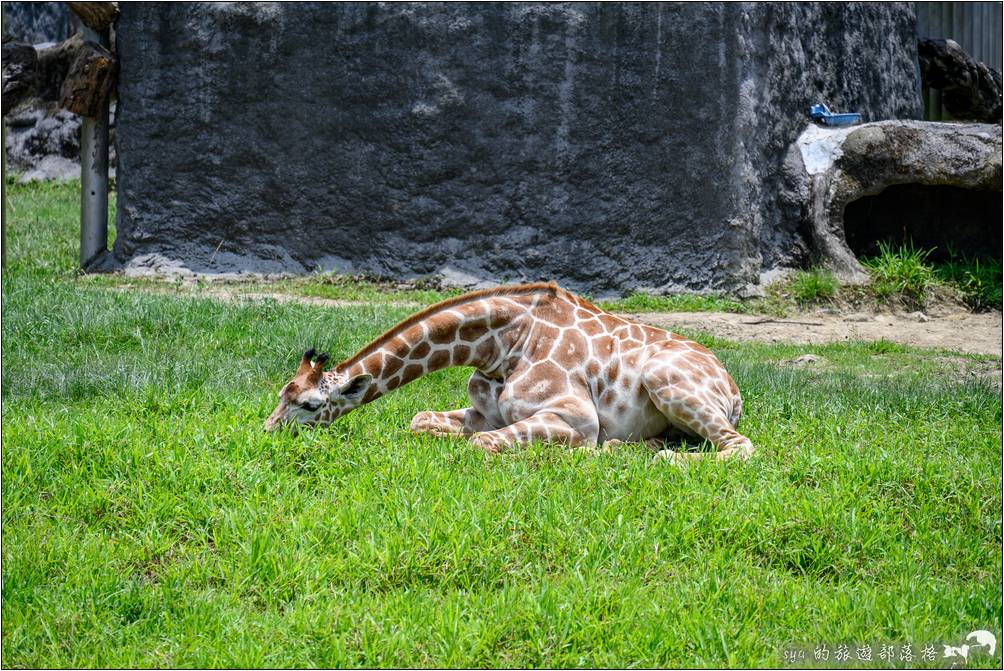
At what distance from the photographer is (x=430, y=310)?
593cm

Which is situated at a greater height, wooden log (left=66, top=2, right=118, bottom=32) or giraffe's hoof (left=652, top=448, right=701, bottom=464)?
wooden log (left=66, top=2, right=118, bottom=32)

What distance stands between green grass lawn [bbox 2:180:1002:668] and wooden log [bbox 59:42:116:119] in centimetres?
611

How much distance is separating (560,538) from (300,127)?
813 centimetres

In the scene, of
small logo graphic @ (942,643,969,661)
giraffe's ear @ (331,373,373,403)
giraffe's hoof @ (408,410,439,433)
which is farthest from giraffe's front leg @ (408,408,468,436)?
small logo graphic @ (942,643,969,661)

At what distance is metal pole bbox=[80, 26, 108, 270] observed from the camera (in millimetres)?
12180

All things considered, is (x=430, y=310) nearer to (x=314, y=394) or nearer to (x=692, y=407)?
(x=314, y=394)

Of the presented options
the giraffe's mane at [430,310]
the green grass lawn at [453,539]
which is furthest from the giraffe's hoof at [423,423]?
the giraffe's mane at [430,310]

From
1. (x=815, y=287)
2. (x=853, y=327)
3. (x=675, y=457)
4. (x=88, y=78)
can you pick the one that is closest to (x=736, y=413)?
(x=675, y=457)

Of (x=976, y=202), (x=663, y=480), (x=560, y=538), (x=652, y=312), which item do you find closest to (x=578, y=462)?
(x=663, y=480)

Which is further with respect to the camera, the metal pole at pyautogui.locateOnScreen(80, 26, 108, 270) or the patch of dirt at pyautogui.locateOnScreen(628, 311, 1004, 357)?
the metal pole at pyautogui.locateOnScreen(80, 26, 108, 270)

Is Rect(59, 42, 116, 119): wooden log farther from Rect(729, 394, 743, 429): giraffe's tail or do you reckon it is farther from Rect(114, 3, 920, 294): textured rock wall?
Rect(729, 394, 743, 429): giraffe's tail

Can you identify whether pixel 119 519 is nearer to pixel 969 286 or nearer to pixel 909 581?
pixel 909 581

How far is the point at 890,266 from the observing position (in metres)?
11.7

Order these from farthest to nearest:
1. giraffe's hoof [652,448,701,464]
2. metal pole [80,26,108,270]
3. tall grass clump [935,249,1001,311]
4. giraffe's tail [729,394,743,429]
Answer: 1. metal pole [80,26,108,270]
2. tall grass clump [935,249,1001,311]
3. giraffe's tail [729,394,743,429]
4. giraffe's hoof [652,448,701,464]
